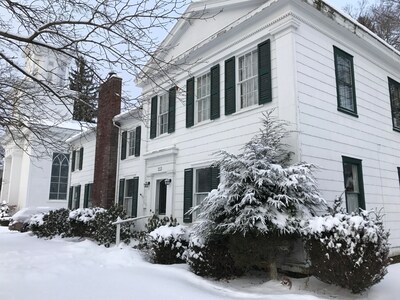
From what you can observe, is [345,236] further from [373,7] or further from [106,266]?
[373,7]

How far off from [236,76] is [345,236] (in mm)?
5569

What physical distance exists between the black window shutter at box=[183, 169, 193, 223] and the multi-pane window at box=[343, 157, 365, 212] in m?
4.39

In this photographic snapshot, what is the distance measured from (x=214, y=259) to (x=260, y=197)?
63.1 inches

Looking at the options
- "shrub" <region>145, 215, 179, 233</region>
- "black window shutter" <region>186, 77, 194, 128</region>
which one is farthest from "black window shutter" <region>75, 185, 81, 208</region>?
"black window shutter" <region>186, 77, 194, 128</region>

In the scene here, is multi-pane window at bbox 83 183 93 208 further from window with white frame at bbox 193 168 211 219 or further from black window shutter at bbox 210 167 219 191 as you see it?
black window shutter at bbox 210 167 219 191

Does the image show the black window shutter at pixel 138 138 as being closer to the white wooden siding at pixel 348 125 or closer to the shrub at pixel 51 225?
the shrub at pixel 51 225

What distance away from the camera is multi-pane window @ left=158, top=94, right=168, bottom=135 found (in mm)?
13062

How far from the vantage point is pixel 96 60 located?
553 centimetres

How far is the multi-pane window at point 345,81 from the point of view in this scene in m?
9.70

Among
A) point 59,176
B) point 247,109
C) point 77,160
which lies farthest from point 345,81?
point 59,176

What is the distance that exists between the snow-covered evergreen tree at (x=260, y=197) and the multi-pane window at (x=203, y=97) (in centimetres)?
358

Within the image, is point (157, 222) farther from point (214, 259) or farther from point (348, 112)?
point (348, 112)

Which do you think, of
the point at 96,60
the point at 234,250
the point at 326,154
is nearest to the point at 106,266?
the point at 234,250

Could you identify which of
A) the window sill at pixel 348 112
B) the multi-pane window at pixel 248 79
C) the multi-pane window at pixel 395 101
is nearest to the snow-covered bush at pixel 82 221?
the multi-pane window at pixel 248 79
